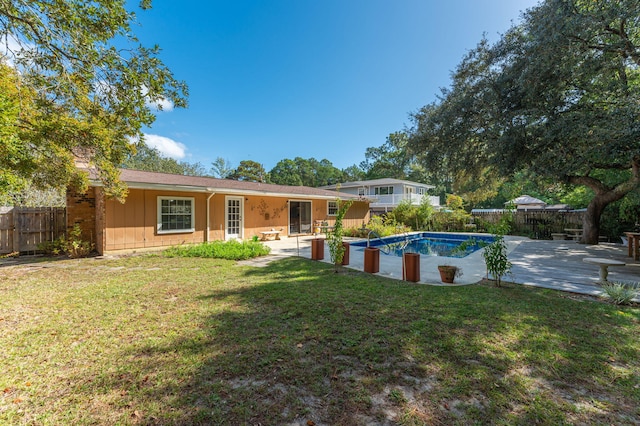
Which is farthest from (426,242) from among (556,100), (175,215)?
(175,215)

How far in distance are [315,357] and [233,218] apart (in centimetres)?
1017

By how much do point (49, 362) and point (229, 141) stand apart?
30600 mm

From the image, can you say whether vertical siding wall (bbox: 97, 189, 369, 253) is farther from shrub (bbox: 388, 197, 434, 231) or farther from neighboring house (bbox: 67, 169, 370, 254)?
shrub (bbox: 388, 197, 434, 231)

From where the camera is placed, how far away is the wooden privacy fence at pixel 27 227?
8281 millimetres

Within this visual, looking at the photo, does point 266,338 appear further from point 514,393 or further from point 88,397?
point 514,393

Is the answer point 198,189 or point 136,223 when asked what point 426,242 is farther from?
point 136,223

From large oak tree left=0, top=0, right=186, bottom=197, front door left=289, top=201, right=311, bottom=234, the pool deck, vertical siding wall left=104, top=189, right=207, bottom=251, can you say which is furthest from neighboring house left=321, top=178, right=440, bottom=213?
large oak tree left=0, top=0, right=186, bottom=197

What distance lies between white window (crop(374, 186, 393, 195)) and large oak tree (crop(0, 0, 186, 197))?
23167mm

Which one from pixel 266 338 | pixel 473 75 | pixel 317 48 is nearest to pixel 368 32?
pixel 317 48

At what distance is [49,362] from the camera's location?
258 centimetres

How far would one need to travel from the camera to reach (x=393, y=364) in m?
2.56

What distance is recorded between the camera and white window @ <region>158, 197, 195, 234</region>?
9.75 meters

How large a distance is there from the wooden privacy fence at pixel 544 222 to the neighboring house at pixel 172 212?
11839 mm

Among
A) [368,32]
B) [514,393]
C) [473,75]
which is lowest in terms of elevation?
[514,393]
